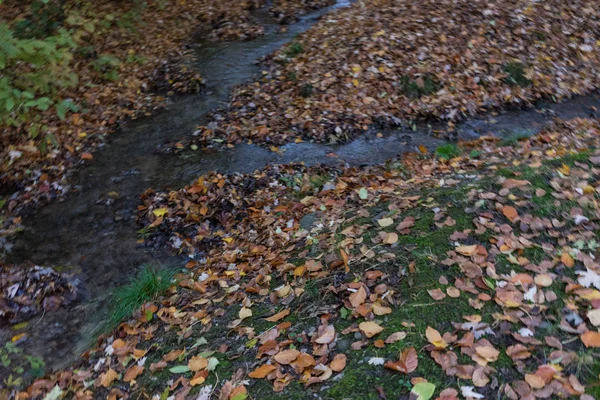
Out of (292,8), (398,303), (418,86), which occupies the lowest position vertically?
(292,8)

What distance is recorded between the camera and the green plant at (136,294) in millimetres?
4238

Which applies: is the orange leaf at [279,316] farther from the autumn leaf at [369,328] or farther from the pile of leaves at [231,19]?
the pile of leaves at [231,19]

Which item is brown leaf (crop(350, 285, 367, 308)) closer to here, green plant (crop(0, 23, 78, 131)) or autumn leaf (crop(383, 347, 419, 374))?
autumn leaf (crop(383, 347, 419, 374))

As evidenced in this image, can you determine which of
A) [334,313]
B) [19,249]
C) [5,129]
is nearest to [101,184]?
[19,249]

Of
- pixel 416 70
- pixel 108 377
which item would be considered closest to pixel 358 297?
pixel 108 377

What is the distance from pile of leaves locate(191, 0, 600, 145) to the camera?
739cm

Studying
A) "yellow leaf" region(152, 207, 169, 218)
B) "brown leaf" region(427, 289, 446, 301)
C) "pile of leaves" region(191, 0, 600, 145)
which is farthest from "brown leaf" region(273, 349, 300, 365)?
"pile of leaves" region(191, 0, 600, 145)

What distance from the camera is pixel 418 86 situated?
25.5ft

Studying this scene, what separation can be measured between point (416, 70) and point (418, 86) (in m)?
0.39

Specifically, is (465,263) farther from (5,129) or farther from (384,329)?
(5,129)

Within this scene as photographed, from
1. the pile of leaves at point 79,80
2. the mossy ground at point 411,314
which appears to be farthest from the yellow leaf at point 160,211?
the mossy ground at point 411,314

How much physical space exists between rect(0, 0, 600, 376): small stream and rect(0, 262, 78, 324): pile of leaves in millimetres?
119

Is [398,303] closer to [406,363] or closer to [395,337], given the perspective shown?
[395,337]

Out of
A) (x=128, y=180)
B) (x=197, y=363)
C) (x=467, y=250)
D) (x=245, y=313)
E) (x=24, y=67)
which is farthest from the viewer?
(x=24, y=67)
